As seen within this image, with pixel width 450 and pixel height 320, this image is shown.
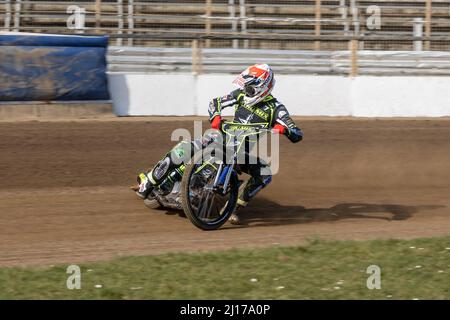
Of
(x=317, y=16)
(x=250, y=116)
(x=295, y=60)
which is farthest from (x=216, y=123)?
(x=317, y=16)

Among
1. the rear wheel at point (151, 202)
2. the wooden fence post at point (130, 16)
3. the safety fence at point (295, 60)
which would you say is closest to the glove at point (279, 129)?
the rear wheel at point (151, 202)

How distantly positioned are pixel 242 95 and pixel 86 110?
4.22 metres

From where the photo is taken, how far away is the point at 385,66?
16.2m

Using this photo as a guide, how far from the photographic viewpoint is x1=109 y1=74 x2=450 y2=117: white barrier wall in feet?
44.9

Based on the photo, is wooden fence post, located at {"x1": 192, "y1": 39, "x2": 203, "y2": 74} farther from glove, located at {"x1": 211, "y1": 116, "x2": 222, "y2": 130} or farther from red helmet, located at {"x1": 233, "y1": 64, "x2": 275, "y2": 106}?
glove, located at {"x1": 211, "y1": 116, "x2": 222, "y2": 130}

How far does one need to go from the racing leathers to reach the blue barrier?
12.1 ft

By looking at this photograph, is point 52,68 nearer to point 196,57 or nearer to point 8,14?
point 196,57

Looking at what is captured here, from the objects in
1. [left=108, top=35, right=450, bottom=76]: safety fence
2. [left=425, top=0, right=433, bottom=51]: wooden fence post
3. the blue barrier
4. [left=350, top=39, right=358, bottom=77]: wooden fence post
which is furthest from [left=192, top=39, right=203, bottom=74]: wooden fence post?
[left=425, top=0, right=433, bottom=51]: wooden fence post

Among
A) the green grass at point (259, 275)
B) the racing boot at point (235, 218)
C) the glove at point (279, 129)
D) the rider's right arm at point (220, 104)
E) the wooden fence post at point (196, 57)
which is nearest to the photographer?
the green grass at point (259, 275)

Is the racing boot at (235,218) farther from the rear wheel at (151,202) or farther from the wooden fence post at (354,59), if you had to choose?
the wooden fence post at (354,59)

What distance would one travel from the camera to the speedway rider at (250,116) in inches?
352

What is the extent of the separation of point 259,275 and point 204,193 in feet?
7.10

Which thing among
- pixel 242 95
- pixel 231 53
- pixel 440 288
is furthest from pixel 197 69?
pixel 440 288
